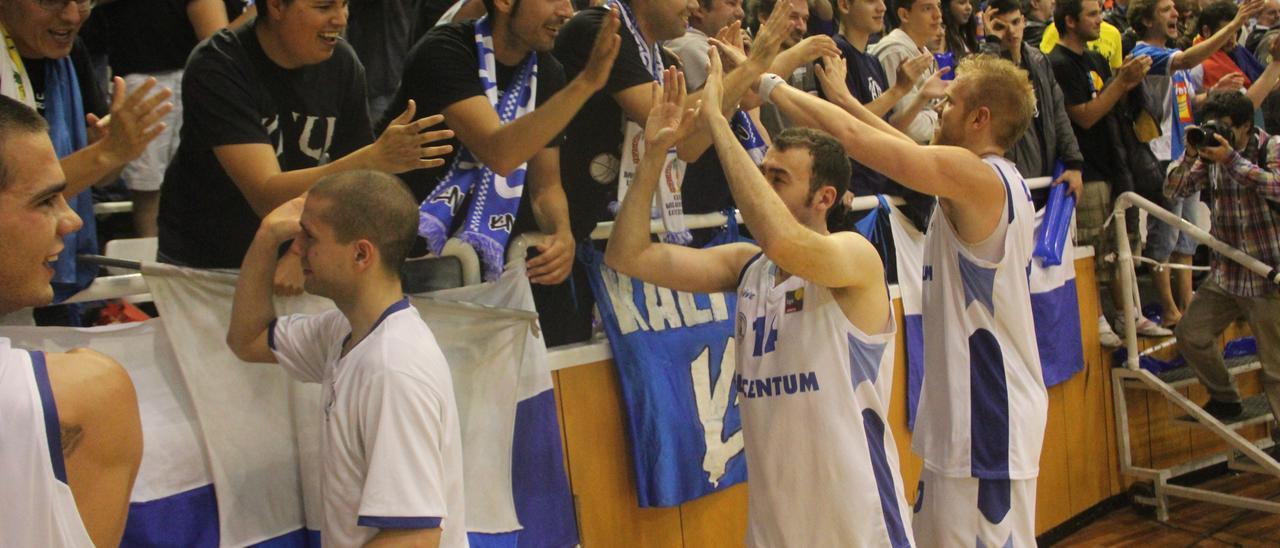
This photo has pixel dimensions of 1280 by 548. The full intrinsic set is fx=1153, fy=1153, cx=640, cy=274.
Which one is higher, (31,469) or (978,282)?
(978,282)

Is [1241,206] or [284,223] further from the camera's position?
[1241,206]

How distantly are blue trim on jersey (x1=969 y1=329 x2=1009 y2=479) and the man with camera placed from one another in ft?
11.6

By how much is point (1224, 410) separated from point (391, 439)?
621 cm

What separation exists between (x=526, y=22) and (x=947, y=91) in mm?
1566

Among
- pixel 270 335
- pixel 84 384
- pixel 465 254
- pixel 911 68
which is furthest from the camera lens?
pixel 911 68

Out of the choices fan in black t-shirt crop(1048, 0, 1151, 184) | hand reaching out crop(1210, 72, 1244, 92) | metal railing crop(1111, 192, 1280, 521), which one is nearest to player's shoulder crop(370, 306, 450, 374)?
metal railing crop(1111, 192, 1280, 521)

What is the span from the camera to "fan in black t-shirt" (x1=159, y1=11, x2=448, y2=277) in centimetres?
308

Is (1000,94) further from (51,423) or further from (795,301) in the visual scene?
(51,423)

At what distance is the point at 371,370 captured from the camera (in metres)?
2.50

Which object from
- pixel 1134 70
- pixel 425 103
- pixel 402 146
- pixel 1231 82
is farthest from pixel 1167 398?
pixel 402 146

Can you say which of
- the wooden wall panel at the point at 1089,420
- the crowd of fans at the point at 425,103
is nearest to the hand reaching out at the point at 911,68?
the crowd of fans at the point at 425,103

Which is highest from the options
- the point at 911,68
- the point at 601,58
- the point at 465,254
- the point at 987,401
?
the point at 911,68

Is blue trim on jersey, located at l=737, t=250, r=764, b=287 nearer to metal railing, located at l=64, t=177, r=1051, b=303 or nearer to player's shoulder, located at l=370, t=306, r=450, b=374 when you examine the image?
metal railing, located at l=64, t=177, r=1051, b=303

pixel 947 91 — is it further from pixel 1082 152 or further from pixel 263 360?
pixel 1082 152
